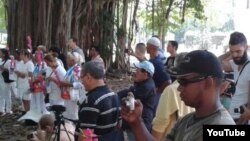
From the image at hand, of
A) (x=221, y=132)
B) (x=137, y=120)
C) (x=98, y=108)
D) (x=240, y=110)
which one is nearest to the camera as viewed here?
(x=221, y=132)

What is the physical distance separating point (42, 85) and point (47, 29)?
5043 millimetres

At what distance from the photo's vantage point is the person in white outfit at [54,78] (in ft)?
24.8

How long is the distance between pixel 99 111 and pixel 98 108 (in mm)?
28

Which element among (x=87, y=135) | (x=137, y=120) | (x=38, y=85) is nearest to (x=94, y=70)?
(x=87, y=135)

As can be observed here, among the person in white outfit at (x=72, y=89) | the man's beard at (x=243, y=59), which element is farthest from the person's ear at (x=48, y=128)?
the man's beard at (x=243, y=59)

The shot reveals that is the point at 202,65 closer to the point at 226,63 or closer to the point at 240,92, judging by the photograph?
the point at 240,92

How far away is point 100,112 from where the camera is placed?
4086 millimetres

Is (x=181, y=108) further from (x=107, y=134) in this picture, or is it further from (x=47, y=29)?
(x=47, y=29)

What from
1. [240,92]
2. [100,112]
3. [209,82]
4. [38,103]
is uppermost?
[209,82]

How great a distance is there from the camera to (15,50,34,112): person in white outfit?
360 inches

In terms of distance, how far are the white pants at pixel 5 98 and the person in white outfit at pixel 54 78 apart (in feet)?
7.10

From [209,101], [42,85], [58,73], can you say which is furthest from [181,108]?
[42,85]

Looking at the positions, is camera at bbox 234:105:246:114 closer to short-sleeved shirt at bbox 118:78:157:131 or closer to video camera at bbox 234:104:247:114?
video camera at bbox 234:104:247:114

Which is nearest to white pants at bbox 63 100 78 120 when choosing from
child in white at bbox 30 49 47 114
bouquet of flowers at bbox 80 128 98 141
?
child in white at bbox 30 49 47 114
